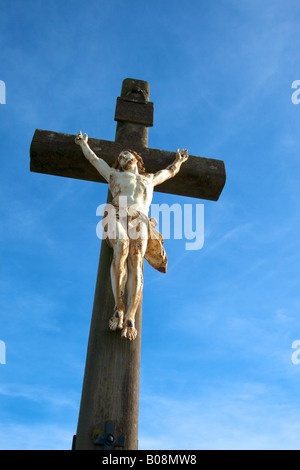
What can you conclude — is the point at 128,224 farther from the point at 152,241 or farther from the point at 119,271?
the point at 119,271

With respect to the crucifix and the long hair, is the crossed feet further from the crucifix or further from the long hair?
the long hair

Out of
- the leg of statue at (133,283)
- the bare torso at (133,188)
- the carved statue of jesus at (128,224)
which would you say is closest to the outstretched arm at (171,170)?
the carved statue of jesus at (128,224)

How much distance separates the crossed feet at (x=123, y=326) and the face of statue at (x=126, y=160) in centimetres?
165

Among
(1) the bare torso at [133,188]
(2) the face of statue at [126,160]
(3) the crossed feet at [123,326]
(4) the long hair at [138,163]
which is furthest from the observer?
(4) the long hair at [138,163]

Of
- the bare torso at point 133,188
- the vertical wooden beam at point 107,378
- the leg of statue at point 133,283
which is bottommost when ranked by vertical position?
the vertical wooden beam at point 107,378

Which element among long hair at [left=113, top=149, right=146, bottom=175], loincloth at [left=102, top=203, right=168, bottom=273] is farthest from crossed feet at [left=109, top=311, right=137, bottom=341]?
long hair at [left=113, top=149, right=146, bottom=175]

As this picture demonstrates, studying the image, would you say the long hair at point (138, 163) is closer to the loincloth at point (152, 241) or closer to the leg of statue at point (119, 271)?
the loincloth at point (152, 241)

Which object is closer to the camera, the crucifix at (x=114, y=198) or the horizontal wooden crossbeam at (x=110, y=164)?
the crucifix at (x=114, y=198)

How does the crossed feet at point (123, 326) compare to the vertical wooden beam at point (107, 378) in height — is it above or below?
above

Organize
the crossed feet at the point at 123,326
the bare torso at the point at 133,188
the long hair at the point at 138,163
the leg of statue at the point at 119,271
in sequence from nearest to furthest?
the crossed feet at the point at 123,326
the leg of statue at the point at 119,271
the bare torso at the point at 133,188
the long hair at the point at 138,163

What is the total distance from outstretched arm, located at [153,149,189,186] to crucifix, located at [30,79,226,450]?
12mm

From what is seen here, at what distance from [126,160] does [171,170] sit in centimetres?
59

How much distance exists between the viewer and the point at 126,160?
16.8 ft

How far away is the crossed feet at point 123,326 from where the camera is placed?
420 centimetres
